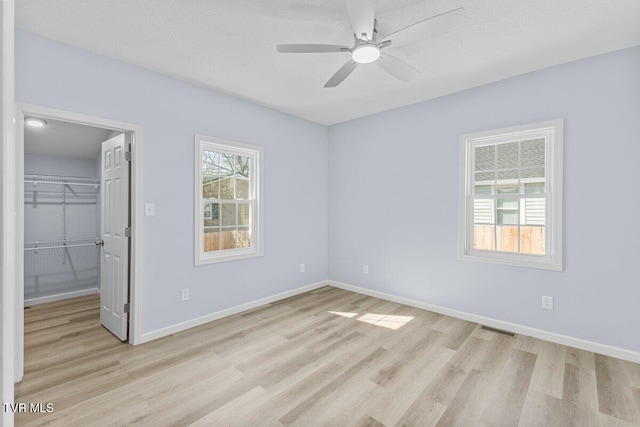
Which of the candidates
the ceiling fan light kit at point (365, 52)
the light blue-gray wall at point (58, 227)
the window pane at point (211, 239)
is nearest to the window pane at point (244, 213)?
the window pane at point (211, 239)

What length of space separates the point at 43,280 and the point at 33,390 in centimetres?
277

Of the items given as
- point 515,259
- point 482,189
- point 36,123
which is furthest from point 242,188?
point 515,259

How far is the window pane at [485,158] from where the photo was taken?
11.3ft

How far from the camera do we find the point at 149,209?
3.01m

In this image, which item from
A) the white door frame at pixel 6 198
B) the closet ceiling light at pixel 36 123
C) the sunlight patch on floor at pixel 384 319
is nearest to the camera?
the white door frame at pixel 6 198

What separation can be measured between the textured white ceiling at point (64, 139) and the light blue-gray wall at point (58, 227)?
0.64ft

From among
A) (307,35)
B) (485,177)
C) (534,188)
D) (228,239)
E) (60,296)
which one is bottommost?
(60,296)

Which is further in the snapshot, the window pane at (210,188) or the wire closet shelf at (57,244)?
the wire closet shelf at (57,244)

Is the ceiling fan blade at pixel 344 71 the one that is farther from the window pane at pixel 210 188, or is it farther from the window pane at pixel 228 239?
the window pane at pixel 228 239

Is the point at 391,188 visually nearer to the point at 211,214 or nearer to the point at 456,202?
the point at 456,202

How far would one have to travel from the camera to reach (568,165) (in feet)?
9.41

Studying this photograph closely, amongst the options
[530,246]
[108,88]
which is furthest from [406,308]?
[108,88]

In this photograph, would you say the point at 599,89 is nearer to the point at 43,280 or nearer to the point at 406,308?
the point at 406,308

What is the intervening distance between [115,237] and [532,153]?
467cm
